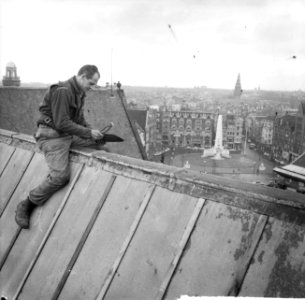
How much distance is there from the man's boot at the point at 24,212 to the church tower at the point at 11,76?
18.8 m

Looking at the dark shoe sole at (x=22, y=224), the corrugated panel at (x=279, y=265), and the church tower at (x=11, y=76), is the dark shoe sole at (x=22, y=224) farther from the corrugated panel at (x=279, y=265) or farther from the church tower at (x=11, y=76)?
the church tower at (x=11, y=76)

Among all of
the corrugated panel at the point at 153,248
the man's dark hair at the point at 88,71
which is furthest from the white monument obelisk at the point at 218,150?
the corrugated panel at the point at 153,248

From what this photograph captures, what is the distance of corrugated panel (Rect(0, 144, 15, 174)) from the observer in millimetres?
4672

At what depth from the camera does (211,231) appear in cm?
257

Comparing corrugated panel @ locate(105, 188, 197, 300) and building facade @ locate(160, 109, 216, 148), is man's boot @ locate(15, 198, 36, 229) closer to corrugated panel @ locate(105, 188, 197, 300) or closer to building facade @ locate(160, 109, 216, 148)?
corrugated panel @ locate(105, 188, 197, 300)

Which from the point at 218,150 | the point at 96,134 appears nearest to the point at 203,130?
the point at 218,150

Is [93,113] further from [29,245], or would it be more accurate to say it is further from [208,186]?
[208,186]

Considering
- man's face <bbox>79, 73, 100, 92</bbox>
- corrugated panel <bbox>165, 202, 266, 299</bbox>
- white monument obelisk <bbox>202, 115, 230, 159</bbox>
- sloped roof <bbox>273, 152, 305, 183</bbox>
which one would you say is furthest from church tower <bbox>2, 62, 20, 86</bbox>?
white monument obelisk <bbox>202, 115, 230, 159</bbox>

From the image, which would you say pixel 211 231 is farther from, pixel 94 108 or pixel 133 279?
pixel 94 108

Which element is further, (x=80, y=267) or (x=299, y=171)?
(x=299, y=171)

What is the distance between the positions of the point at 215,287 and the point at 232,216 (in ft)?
1.60

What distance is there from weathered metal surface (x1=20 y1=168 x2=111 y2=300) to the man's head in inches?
35.3

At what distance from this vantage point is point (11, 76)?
22531 millimetres

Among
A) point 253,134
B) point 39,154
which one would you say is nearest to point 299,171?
point 39,154
